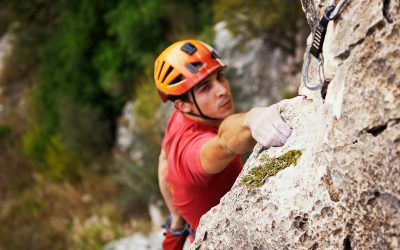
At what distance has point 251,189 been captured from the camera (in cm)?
203

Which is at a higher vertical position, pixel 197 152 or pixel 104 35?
pixel 197 152

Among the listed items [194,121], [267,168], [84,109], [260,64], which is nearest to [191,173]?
[194,121]

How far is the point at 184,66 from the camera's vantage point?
2.84 metres

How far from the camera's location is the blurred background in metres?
11.3

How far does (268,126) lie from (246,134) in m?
0.13

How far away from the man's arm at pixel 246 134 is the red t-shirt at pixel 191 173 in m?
0.14

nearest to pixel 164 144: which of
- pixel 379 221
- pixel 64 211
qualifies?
pixel 379 221

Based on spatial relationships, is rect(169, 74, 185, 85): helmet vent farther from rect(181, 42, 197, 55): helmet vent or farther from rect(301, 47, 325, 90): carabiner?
rect(301, 47, 325, 90): carabiner

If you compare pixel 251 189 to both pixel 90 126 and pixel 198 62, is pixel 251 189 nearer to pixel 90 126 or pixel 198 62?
pixel 198 62

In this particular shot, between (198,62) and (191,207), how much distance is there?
822mm

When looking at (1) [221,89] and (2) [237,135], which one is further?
(1) [221,89]

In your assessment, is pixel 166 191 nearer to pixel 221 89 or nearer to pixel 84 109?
pixel 221 89

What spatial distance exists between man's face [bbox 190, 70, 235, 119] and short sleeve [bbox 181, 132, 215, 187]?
153 millimetres

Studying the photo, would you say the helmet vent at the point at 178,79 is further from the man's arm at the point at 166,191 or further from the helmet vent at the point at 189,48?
the man's arm at the point at 166,191
